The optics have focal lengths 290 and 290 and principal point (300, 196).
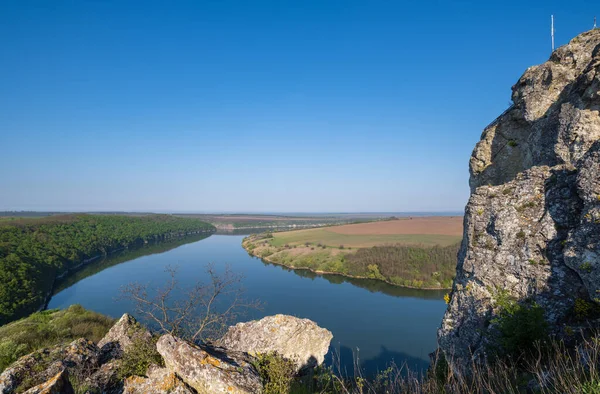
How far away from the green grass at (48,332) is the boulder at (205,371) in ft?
21.7

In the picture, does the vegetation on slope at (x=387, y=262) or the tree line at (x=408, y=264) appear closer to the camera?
the tree line at (x=408, y=264)

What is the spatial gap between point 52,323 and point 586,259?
2199 centimetres

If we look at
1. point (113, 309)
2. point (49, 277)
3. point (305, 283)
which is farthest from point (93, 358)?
point (49, 277)

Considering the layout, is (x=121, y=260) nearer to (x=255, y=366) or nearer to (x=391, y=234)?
(x=391, y=234)

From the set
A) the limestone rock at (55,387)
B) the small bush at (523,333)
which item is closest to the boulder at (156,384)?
the limestone rock at (55,387)

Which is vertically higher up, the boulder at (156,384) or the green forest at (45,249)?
the boulder at (156,384)

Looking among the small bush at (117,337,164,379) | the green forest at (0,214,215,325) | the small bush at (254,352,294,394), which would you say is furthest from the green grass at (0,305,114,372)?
the green forest at (0,214,215,325)

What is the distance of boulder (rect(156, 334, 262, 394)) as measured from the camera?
235 inches

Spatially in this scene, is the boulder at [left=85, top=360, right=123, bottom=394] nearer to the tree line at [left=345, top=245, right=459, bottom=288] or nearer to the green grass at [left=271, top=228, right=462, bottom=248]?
the tree line at [left=345, top=245, right=459, bottom=288]

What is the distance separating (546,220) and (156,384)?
38.0ft

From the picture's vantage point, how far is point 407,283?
44.5 m

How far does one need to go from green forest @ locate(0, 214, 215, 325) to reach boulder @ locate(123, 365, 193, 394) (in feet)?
121

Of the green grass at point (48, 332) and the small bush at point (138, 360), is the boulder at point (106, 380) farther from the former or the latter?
the green grass at point (48, 332)

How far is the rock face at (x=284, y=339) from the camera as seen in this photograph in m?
9.62
